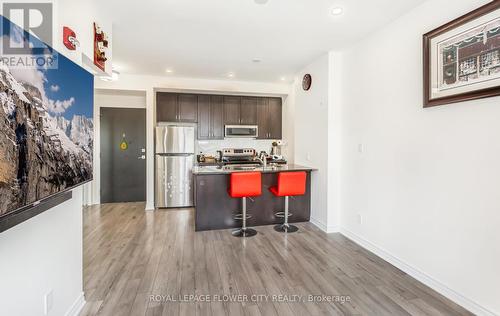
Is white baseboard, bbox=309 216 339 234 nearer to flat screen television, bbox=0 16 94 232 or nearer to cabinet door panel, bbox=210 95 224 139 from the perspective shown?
cabinet door panel, bbox=210 95 224 139

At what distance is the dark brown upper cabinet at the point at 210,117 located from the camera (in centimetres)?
543

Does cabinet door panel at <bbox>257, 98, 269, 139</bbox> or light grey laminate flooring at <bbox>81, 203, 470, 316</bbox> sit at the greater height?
cabinet door panel at <bbox>257, 98, 269, 139</bbox>

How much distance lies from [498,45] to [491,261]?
1.56 meters

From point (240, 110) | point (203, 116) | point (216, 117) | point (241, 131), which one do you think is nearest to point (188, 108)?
point (203, 116)

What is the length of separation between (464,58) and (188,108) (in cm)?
453

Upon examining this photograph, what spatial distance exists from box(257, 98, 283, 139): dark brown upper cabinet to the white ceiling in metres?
1.45

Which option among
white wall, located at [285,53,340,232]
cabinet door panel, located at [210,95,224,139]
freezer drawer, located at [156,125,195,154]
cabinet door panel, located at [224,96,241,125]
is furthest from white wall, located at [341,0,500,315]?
freezer drawer, located at [156,125,195,154]

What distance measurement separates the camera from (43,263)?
146 cm

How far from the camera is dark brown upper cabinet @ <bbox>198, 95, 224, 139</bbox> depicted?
5.43 metres

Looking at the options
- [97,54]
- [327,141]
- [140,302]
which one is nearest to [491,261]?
[327,141]

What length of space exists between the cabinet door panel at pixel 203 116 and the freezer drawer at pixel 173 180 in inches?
24.5

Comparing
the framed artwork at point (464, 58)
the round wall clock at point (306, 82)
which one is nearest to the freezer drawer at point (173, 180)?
the round wall clock at point (306, 82)

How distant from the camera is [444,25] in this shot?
2123 millimetres

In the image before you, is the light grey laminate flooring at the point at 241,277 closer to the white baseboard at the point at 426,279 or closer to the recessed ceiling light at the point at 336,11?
the white baseboard at the point at 426,279
